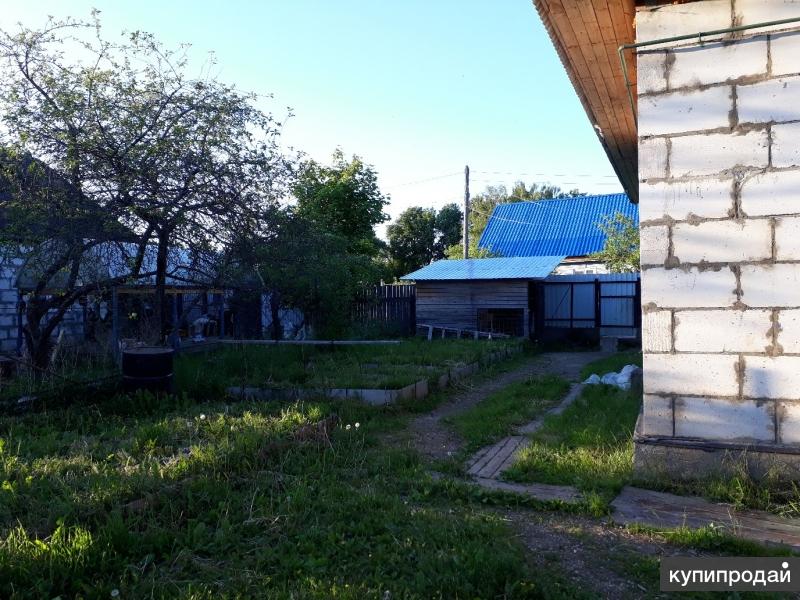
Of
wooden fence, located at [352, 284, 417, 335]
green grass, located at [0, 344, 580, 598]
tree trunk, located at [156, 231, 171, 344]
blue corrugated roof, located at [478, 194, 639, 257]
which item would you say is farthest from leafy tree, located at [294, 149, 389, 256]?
green grass, located at [0, 344, 580, 598]

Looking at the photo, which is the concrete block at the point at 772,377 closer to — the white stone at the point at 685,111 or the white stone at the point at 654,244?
the white stone at the point at 654,244

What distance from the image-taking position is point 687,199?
15.2 ft

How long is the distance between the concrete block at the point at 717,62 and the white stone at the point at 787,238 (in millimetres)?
1050

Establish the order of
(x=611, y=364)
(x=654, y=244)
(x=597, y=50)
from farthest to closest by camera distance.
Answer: (x=611, y=364)
(x=597, y=50)
(x=654, y=244)

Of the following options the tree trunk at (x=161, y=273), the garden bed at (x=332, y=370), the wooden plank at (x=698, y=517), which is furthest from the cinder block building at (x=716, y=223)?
the tree trunk at (x=161, y=273)

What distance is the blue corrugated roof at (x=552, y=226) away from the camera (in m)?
26.7

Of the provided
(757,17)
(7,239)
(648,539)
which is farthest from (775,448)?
(7,239)

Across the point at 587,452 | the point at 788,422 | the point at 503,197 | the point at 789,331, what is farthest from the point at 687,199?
the point at 503,197

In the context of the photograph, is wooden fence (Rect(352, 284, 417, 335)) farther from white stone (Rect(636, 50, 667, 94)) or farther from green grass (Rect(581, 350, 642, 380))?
white stone (Rect(636, 50, 667, 94))

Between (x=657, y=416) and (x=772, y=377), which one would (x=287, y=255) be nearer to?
(x=657, y=416)

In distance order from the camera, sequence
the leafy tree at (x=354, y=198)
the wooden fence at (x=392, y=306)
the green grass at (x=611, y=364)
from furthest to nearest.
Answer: the leafy tree at (x=354, y=198)
the wooden fence at (x=392, y=306)
the green grass at (x=611, y=364)

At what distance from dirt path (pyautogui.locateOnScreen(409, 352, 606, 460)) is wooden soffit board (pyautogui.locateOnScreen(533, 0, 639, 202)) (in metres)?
3.58

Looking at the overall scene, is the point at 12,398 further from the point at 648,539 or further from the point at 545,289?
the point at 545,289

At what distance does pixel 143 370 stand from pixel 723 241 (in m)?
6.15
